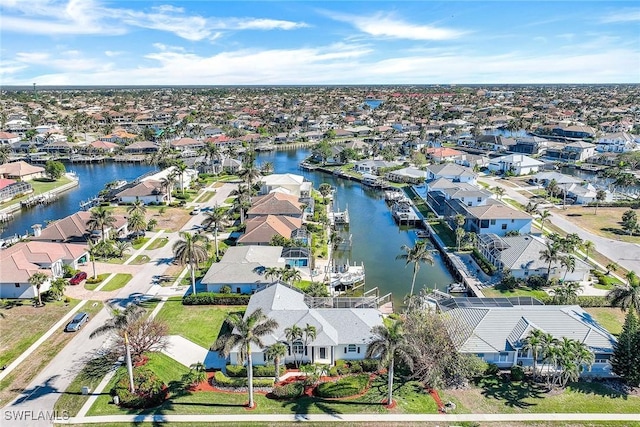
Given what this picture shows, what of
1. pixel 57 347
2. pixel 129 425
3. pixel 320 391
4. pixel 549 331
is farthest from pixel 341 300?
pixel 57 347

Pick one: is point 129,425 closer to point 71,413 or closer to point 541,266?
point 71,413

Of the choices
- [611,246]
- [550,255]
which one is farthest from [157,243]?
[611,246]

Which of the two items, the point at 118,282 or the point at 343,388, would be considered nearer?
the point at 343,388

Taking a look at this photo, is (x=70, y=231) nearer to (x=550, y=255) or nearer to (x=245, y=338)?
(x=245, y=338)

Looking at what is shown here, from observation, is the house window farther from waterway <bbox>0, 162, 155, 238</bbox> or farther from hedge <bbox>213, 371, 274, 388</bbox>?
waterway <bbox>0, 162, 155, 238</bbox>

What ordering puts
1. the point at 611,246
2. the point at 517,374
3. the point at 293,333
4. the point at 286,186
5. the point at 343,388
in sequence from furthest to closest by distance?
the point at 286,186, the point at 611,246, the point at 517,374, the point at 293,333, the point at 343,388

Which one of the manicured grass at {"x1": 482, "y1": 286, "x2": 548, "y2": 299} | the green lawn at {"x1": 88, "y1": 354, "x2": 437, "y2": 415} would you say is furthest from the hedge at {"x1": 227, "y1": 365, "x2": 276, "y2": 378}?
the manicured grass at {"x1": 482, "y1": 286, "x2": 548, "y2": 299}
